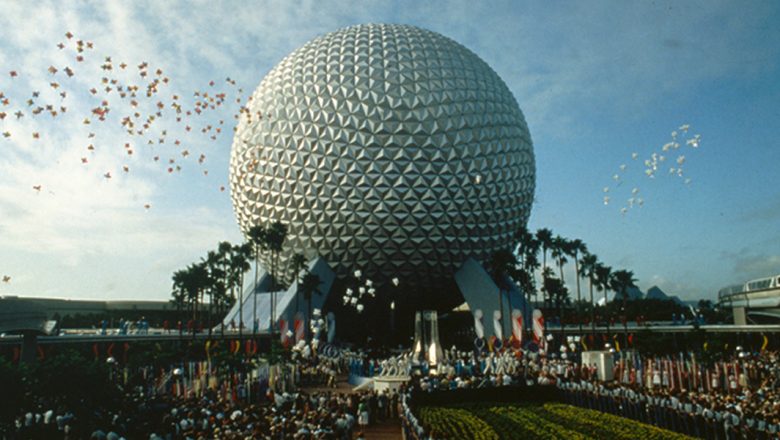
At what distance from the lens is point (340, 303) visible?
46.2m

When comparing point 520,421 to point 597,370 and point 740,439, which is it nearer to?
point 740,439

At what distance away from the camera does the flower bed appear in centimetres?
1492

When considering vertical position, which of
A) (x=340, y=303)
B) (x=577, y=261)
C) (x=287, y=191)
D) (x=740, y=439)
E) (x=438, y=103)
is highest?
(x=438, y=103)

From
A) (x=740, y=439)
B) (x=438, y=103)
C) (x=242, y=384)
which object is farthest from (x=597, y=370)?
(x=438, y=103)

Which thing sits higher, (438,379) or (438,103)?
(438,103)

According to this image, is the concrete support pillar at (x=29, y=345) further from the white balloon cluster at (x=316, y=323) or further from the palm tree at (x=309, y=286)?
the palm tree at (x=309, y=286)

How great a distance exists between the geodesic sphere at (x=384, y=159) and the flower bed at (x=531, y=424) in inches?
818

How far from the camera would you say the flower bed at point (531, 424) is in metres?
14.9

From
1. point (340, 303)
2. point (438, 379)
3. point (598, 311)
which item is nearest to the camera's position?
point (438, 379)

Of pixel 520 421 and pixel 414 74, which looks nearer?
pixel 520 421

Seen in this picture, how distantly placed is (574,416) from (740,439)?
167 inches

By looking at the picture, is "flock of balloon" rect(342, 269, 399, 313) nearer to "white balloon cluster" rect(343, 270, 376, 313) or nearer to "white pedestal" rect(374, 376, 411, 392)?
"white balloon cluster" rect(343, 270, 376, 313)

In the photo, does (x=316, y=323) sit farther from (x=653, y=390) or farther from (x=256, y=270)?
(x=653, y=390)

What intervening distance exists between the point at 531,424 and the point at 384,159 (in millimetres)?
25210
